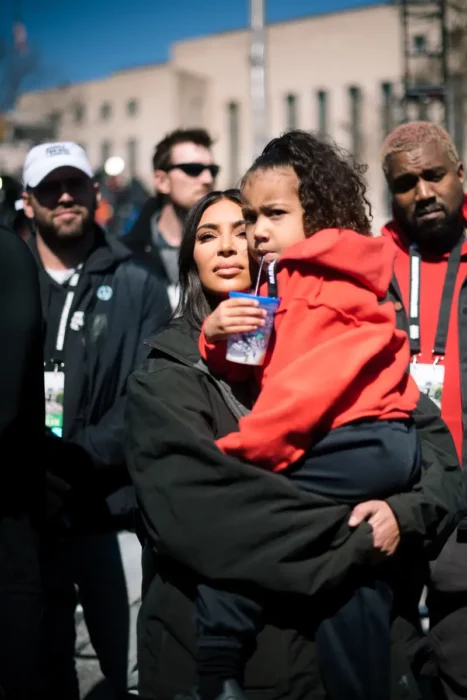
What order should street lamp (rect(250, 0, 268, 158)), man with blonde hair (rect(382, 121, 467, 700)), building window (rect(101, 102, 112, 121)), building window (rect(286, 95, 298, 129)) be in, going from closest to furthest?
man with blonde hair (rect(382, 121, 467, 700)), street lamp (rect(250, 0, 268, 158)), building window (rect(286, 95, 298, 129)), building window (rect(101, 102, 112, 121))

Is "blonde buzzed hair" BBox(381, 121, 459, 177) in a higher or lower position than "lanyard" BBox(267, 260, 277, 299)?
higher

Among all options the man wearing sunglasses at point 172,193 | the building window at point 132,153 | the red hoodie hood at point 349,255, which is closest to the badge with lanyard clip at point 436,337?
the red hoodie hood at point 349,255

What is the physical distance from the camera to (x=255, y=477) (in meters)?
2.26

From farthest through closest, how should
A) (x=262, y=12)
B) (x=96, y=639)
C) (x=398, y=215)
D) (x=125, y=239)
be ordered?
(x=262, y=12), (x=125, y=239), (x=96, y=639), (x=398, y=215)

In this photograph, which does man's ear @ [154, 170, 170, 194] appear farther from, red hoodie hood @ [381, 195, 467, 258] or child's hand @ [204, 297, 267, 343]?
child's hand @ [204, 297, 267, 343]

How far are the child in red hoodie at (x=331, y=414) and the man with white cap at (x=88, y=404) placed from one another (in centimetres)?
151

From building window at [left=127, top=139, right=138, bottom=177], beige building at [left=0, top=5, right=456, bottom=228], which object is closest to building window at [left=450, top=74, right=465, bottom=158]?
beige building at [left=0, top=5, right=456, bottom=228]

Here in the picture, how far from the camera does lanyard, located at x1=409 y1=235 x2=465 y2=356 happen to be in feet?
11.1

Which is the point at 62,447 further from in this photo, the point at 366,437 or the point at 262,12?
the point at 262,12

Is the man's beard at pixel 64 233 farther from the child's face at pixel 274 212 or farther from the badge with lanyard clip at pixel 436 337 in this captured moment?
the child's face at pixel 274 212

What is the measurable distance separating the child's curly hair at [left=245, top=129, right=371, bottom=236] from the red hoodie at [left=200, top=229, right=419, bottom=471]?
0.12 metres

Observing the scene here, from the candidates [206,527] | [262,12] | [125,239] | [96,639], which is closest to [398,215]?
[206,527]

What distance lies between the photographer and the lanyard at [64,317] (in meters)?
3.96

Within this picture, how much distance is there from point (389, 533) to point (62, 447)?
5.74 feet
